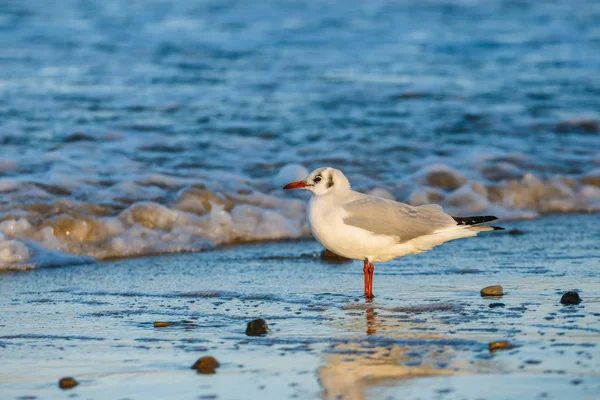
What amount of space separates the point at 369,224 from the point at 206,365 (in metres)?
1.71

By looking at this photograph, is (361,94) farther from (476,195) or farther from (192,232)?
(192,232)

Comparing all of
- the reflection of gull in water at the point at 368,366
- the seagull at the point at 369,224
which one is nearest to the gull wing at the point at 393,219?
the seagull at the point at 369,224

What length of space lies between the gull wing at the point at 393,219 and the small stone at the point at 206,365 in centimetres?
161

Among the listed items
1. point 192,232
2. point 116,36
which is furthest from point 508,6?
point 192,232

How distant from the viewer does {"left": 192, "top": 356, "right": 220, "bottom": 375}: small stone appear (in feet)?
13.2

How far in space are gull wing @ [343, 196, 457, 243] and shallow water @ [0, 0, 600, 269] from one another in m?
1.99

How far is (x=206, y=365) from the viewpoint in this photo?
13.3 ft

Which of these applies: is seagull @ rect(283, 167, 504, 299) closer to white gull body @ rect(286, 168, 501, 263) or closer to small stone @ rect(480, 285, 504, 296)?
white gull body @ rect(286, 168, 501, 263)

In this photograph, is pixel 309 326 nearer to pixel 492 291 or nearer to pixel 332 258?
pixel 492 291

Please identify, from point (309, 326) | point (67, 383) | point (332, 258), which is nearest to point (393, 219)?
point (309, 326)

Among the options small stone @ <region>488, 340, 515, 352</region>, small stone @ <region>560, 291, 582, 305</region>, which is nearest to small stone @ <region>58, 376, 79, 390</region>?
small stone @ <region>488, 340, 515, 352</region>

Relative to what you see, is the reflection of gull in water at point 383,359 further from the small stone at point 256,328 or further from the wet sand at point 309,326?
the small stone at point 256,328

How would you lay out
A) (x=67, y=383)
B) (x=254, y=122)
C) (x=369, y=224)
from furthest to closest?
(x=254, y=122) < (x=369, y=224) < (x=67, y=383)

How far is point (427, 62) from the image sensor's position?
51.9 feet
